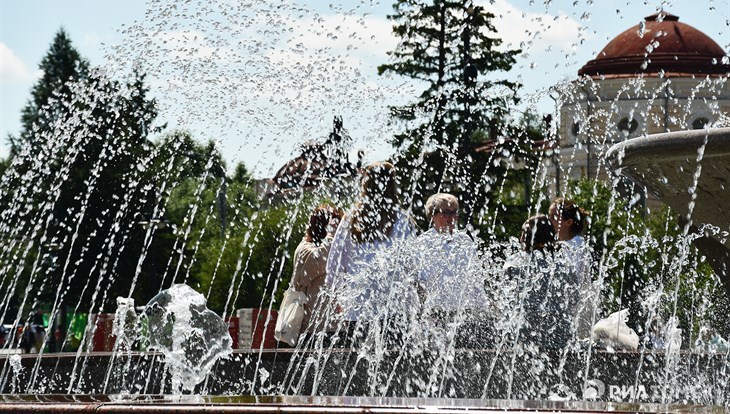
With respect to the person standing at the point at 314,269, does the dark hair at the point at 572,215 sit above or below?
above

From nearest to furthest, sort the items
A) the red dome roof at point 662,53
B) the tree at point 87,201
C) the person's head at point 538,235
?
the person's head at point 538,235 → the tree at point 87,201 → the red dome roof at point 662,53

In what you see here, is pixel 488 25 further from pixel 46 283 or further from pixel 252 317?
pixel 252 317

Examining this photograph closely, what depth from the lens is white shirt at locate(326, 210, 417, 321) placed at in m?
6.65

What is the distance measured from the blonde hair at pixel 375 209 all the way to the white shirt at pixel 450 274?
207 mm

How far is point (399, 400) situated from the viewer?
3375mm

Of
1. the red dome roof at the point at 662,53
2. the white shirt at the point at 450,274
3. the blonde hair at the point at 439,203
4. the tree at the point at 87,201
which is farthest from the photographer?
the red dome roof at the point at 662,53

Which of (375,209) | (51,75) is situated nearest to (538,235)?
(375,209)

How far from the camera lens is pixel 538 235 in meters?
6.92

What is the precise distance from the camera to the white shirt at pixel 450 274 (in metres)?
6.61

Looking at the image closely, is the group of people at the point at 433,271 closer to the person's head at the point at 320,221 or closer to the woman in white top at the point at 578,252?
the woman in white top at the point at 578,252

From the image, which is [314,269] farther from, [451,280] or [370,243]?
[451,280]

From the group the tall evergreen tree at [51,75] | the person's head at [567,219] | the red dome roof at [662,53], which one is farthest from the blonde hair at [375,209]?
the tall evergreen tree at [51,75]

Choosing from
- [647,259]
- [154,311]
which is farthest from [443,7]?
[154,311]

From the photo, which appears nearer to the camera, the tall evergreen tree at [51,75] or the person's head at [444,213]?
the person's head at [444,213]
